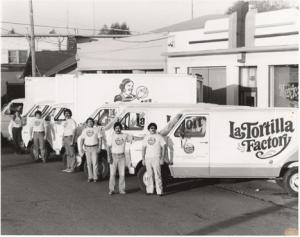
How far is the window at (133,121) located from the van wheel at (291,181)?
4.01 metres

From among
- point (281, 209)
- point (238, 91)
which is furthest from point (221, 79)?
point (281, 209)

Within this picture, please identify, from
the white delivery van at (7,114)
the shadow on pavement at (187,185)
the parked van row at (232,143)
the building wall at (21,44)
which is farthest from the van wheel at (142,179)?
the building wall at (21,44)

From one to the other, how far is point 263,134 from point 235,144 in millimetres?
673

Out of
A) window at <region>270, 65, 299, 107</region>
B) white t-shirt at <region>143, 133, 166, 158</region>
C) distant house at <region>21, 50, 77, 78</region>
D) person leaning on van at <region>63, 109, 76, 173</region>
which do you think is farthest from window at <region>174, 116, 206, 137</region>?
distant house at <region>21, 50, 77, 78</region>

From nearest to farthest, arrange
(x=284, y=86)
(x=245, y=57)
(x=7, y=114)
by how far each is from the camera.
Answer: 1. (x=284, y=86)
2. (x=245, y=57)
3. (x=7, y=114)

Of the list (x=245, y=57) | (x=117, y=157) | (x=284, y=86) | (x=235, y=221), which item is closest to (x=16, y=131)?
(x=117, y=157)

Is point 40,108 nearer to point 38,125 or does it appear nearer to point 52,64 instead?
point 38,125

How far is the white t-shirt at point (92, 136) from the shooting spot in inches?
550

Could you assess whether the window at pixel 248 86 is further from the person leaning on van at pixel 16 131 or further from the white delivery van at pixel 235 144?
the white delivery van at pixel 235 144

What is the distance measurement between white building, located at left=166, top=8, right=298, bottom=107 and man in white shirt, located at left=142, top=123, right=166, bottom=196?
875cm

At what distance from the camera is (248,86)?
22656mm

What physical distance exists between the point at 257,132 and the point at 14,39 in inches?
1714

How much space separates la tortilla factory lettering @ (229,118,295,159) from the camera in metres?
12.8

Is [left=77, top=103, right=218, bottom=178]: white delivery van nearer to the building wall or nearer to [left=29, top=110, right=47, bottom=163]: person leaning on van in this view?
[left=29, top=110, right=47, bottom=163]: person leaning on van
